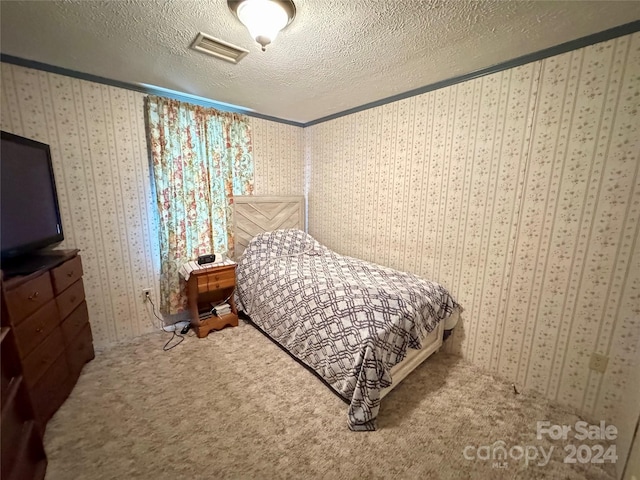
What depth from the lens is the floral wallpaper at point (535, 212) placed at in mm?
1455

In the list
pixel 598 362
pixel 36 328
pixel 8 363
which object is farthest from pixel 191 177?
pixel 598 362

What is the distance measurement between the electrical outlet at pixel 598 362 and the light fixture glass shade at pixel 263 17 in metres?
2.60

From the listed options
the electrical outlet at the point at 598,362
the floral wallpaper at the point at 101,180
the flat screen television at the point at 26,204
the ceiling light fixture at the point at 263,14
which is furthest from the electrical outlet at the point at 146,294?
the electrical outlet at the point at 598,362

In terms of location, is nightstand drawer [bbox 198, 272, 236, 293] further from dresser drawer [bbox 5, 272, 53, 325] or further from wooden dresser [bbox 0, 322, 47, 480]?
wooden dresser [bbox 0, 322, 47, 480]

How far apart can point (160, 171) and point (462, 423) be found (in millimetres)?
2993

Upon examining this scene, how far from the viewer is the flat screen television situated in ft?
4.74

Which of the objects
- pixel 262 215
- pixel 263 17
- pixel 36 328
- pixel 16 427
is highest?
pixel 263 17

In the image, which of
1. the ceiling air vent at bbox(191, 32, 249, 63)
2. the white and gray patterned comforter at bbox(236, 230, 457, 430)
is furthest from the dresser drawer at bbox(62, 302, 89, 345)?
the ceiling air vent at bbox(191, 32, 249, 63)

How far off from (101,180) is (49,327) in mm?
1188

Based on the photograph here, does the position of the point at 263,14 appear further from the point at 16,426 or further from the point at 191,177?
the point at 16,426

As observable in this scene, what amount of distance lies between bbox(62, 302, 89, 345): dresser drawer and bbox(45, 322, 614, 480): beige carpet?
12.8 inches

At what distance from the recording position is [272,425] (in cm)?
154

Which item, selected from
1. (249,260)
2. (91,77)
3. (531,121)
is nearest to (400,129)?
(531,121)

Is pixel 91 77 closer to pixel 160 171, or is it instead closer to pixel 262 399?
pixel 160 171
